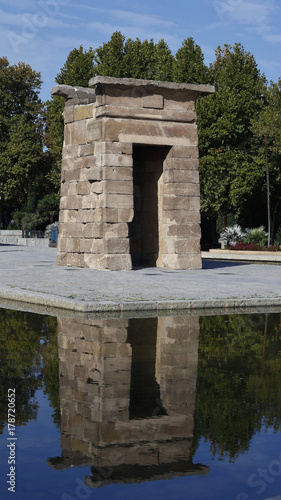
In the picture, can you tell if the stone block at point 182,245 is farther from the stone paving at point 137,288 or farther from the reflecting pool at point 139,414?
the reflecting pool at point 139,414

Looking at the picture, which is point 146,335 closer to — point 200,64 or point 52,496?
point 52,496

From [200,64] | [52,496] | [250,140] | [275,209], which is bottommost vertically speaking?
[52,496]

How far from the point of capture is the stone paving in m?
11.8

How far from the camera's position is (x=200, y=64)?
44.1m

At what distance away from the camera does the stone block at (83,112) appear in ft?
65.2

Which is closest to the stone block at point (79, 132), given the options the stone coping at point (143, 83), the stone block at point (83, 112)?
the stone block at point (83, 112)

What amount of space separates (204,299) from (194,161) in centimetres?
884

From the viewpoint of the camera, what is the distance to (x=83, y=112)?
20234mm

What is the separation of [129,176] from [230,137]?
23431 millimetres

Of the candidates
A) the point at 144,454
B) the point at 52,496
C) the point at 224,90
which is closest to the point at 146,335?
the point at 144,454

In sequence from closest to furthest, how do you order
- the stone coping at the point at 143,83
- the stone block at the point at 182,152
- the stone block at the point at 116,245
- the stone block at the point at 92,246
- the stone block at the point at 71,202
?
the stone coping at the point at 143,83
the stone block at the point at 116,245
the stone block at the point at 92,246
the stone block at the point at 182,152
the stone block at the point at 71,202

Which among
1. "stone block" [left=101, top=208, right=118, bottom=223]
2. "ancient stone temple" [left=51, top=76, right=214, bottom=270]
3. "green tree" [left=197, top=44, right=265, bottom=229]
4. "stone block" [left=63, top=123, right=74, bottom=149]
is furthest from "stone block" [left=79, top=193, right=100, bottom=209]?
"green tree" [left=197, top=44, right=265, bottom=229]

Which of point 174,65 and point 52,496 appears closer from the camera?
point 52,496

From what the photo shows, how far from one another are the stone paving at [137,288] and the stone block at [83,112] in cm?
401
